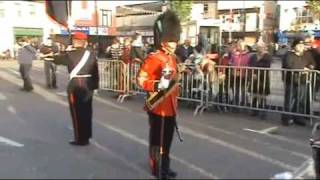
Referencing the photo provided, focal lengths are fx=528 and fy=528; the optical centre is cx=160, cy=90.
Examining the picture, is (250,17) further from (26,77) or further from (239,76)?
(239,76)

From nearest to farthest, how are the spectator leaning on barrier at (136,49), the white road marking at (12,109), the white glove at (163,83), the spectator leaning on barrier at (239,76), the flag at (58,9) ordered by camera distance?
the flag at (58,9), the white glove at (163,83), the spectator leaning on barrier at (239,76), the white road marking at (12,109), the spectator leaning on barrier at (136,49)

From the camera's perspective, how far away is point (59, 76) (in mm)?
21156

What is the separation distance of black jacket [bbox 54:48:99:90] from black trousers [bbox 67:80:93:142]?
4.0 inches

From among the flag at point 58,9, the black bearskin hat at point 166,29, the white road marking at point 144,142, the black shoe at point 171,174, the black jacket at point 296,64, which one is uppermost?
the flag at point 58,9

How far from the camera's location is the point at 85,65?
7668 mm

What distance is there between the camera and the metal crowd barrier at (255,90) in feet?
32.1

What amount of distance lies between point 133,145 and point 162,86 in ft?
7.98

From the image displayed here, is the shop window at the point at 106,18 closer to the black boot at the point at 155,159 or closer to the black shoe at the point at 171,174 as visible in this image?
the black boot at the point at 155,159

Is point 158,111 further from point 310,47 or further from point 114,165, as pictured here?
point 310,47

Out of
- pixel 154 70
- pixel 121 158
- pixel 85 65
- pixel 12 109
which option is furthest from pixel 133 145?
pixel 12 109

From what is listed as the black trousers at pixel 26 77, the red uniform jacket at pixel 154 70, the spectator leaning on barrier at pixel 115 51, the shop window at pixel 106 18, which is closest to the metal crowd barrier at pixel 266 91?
the spectator leaning on barrier at pixel 115 51

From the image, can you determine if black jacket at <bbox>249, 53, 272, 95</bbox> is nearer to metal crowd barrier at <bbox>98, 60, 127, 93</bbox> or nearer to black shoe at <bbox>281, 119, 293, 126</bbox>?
black shoe at <bbox>281, 119, 293, 126</bbox>

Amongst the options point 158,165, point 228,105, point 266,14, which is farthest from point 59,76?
point 266,14

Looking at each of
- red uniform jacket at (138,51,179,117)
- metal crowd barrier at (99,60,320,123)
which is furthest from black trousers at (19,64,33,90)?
red uniform jacket at (138,51,179,117)
